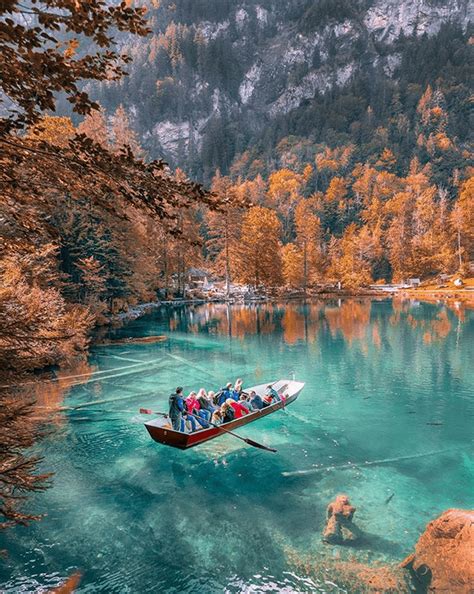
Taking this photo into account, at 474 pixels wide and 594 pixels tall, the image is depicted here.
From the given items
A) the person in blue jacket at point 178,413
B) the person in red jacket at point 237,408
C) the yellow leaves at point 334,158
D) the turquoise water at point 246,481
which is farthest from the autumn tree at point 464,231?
the person in blue jacket at point 178,413

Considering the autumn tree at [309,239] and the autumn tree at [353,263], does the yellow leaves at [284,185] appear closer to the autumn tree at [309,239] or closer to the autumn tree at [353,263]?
the autumn tree at [309,239]

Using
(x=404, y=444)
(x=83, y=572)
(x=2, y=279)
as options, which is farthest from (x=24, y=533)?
(x=404, y=444)

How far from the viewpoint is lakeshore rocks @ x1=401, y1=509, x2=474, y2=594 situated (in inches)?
274

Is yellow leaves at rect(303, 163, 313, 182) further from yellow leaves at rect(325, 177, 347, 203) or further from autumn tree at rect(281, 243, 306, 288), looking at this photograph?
autumn tree at rect(281, 243, 306, 288)

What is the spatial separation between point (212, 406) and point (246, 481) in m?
3.50

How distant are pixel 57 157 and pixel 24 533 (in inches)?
328

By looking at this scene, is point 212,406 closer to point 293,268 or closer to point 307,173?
point 293,268

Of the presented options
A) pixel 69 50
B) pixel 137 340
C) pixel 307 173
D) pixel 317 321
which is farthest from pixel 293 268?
pixel 69 50

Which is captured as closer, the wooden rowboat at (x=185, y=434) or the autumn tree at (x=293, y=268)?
the wooden rowboat at (x=185, y=434)

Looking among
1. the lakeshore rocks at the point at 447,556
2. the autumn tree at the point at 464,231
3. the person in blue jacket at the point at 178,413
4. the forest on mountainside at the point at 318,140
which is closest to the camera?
the lakeshore rocks at the point at 447,556

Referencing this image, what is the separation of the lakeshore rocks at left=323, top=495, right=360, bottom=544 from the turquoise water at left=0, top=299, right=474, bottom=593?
0.68 ft

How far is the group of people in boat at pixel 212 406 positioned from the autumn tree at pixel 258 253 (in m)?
52.7

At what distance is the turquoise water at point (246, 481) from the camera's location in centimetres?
779

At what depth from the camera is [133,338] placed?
3228cm
